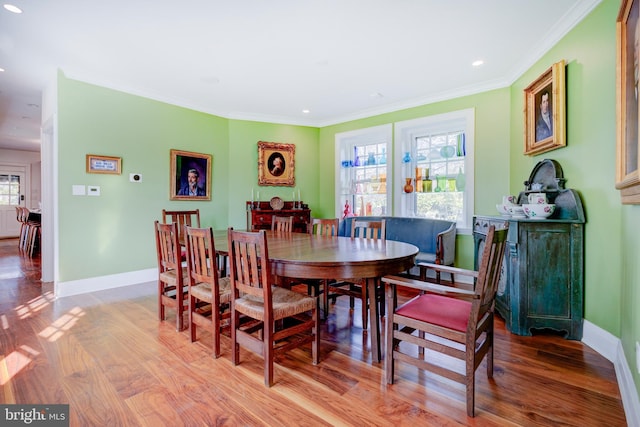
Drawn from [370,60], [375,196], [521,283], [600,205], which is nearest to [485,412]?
[521,283]

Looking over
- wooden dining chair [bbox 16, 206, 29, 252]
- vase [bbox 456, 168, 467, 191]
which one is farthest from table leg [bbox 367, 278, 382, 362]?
wooden dining chair [bbox 16, 206, 29, 252]

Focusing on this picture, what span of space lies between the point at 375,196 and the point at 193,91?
318 cm

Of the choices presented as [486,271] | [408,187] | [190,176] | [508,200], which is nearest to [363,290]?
[486,271]

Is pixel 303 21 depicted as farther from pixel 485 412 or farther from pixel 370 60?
pixel 485 412

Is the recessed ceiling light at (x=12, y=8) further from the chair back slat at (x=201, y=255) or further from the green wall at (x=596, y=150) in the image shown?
the green wall at (x=596, y=150)

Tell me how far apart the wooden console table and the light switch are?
2159 mm

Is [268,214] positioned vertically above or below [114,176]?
below

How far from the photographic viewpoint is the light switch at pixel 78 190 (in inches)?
140

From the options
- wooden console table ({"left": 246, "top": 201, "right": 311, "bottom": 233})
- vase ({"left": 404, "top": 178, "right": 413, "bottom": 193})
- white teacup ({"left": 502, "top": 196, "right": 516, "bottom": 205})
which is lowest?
wooden console table ({"left": 246, "top": 201, "right": 311, "bottom": 233})

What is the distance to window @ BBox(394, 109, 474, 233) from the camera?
4055 millimetres

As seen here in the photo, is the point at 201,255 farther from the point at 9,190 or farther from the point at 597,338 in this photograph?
the point at 9,190

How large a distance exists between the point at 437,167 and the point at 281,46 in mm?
2733

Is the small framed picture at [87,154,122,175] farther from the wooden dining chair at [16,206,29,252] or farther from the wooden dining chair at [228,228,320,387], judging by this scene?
the wooden dining chair at [16,206,29,252]

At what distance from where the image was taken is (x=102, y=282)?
3.78 meters
